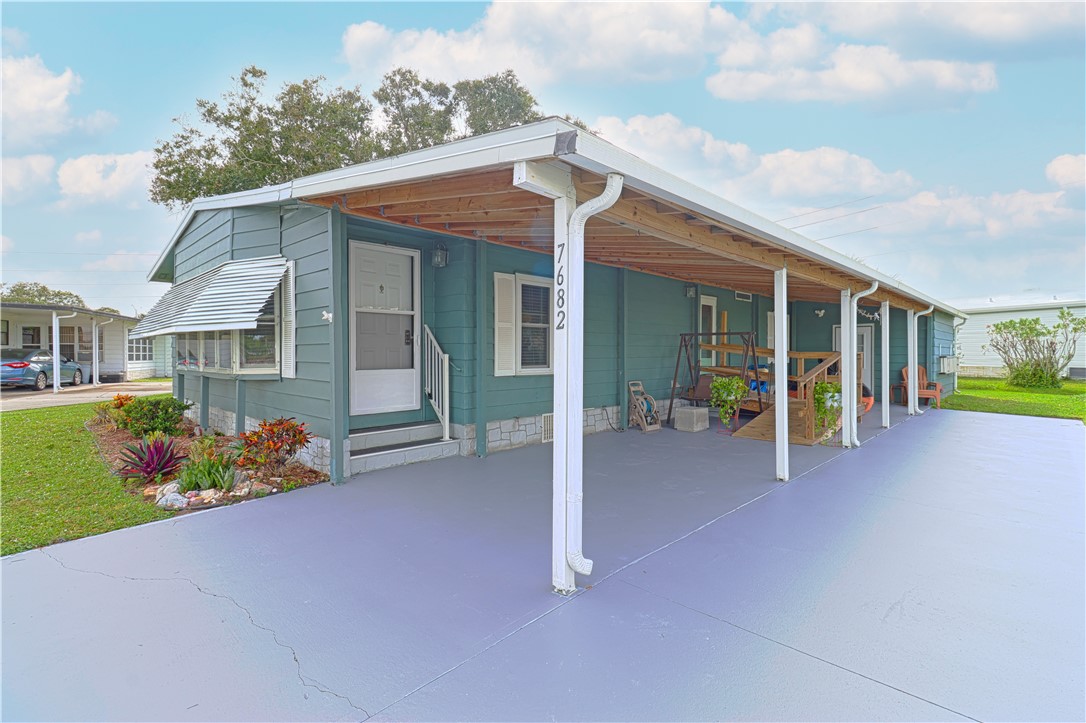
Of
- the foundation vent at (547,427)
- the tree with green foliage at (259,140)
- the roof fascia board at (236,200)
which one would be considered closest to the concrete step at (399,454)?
the foundation vent at (547,427)

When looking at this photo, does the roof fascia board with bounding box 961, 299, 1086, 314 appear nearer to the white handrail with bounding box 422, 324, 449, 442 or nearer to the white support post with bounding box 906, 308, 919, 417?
the white support post with bounding box 906, 308, 919, 417

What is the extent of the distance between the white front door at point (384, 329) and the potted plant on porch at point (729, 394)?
4508mm

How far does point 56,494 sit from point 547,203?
489 cm

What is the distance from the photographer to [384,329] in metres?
5.64

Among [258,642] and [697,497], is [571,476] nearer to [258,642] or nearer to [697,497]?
[258,642]

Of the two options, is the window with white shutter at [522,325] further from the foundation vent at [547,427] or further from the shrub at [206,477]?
the shrub at [206,477]

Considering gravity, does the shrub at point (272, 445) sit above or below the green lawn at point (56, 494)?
above

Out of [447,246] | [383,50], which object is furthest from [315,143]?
[447,246]

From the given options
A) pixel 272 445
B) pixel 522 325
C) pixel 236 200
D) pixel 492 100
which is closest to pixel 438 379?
pixel 522 325

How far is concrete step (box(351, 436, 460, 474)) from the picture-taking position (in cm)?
493

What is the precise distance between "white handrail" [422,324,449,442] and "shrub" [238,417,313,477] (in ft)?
4.83

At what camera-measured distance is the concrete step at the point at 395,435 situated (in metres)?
5.10

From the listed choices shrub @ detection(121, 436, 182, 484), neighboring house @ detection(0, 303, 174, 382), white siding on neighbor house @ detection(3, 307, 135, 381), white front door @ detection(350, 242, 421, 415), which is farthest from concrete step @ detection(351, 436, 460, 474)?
white siding on neighbor house @ detection(3, 307, 135, 381)

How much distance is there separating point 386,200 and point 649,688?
3622 millimetres
